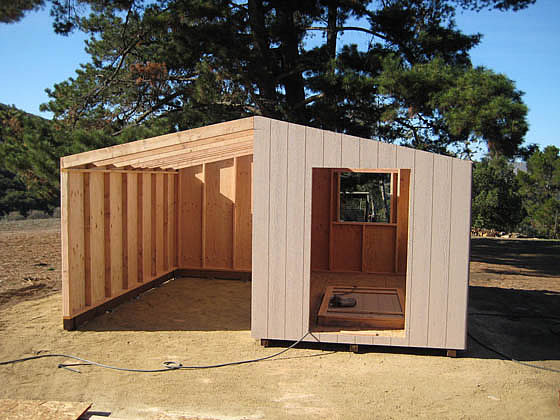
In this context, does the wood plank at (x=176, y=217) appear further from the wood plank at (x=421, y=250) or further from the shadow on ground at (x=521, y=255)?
the shadow on ground at (x=521, y=255)

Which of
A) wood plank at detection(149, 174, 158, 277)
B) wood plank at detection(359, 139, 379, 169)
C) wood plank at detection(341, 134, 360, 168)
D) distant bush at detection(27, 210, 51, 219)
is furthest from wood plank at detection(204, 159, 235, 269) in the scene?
distant bush at detection(27, 210, 51, 219)

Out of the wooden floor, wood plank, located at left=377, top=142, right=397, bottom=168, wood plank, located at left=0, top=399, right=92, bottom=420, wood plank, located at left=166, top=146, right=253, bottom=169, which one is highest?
wood plank, located at left=166, top=146, right=253, bottom=169

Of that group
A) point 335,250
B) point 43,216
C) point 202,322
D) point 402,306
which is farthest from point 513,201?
point 43,216

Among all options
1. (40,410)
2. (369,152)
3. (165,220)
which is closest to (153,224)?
(165,220)

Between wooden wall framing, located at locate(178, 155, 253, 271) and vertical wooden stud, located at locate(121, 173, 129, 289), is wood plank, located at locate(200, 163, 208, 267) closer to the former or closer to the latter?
wooden wall framing, located at locate(178, 155, 253, 271)

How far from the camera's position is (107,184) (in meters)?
6.49

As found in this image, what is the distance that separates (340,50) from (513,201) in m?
15.5

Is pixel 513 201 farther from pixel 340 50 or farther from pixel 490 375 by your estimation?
pixel 490 375

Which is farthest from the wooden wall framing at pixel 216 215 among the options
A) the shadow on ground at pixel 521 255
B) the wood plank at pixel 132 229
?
the shadow on ground at pixel 521 255

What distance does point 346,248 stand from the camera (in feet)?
32.0

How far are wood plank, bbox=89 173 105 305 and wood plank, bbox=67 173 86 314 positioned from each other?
173mm

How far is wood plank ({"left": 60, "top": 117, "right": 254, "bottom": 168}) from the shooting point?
16.6ft

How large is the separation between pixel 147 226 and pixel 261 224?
11.4 feet

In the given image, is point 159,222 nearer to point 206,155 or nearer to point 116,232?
point 116,232
